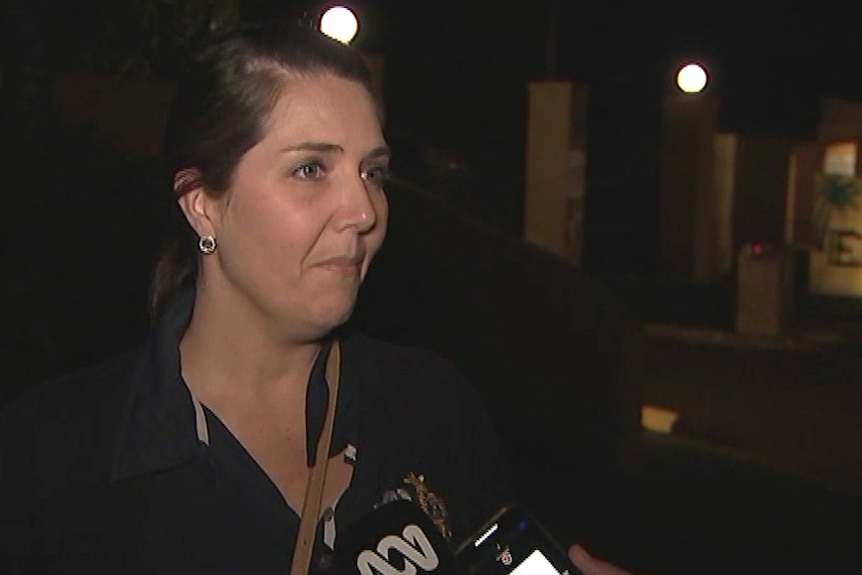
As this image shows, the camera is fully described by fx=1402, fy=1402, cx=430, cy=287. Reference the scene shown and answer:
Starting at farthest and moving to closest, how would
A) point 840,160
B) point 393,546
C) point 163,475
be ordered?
point 840,160, point 163,475, point 393,546

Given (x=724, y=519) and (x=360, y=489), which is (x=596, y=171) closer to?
(x=724, y=519)

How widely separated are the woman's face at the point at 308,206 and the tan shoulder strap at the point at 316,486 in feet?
0.38

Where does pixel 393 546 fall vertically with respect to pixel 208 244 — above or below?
below

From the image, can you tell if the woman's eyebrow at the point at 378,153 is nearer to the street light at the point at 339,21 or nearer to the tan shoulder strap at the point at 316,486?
the tan shoulder strap at the point at 316,486

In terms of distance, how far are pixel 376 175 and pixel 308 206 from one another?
0.14 metres

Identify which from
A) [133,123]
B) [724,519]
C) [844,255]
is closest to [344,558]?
[724,519]

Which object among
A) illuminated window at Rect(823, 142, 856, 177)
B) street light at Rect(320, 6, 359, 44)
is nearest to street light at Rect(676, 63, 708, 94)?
street light at Rect(320, 6, 359, 44)

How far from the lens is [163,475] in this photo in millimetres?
1795

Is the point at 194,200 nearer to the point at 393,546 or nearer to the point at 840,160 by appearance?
the point at 393,546

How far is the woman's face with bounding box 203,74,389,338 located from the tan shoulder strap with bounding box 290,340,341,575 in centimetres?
12

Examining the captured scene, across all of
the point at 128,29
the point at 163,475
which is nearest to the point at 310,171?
the point at 163,475

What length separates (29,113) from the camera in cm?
768

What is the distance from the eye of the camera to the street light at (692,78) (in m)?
15.0

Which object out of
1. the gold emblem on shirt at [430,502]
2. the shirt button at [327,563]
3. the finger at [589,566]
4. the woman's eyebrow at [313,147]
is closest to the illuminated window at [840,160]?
the finger at [589,566]
